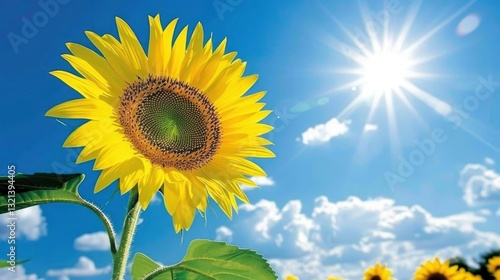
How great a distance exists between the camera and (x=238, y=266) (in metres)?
2.66

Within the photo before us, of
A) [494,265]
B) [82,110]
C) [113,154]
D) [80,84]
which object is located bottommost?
[113,154]

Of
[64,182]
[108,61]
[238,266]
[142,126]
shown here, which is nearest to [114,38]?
[108,61]

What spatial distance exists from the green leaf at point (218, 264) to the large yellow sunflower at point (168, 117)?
0.18 metres

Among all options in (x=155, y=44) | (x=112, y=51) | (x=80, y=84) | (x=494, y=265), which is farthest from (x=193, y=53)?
(x=494, y=265)

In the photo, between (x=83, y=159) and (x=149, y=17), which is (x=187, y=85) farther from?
(x=83, y=159)

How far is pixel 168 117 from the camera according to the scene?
334cm

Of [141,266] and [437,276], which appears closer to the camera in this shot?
[141,266]

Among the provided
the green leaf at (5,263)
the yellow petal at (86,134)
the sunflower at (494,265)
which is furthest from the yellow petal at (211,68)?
the sunflower at (494,265)

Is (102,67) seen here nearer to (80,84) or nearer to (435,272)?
(80,84)

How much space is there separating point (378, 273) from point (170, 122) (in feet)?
Answer: 17.0

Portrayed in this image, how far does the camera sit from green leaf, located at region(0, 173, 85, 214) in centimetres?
235

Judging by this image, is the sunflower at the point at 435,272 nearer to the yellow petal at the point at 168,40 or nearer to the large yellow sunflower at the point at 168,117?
the large yellow sunflower at the point at 168,117

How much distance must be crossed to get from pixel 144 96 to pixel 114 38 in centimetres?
42

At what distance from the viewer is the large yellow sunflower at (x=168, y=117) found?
2.61 m
